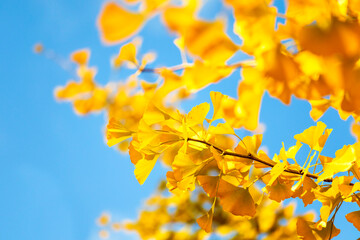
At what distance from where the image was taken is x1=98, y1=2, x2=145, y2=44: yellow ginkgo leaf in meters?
0.32

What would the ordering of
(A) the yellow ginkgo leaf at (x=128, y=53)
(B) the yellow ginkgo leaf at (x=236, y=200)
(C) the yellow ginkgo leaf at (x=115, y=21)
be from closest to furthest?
1. (C) the yellow ginkgo leaf at (x=115, y=21)
2. (A) the yellow ginkgo leaf at (x=128, y=53)
3. (B) the yellow ginkgo leaf at (x=236, y=200)

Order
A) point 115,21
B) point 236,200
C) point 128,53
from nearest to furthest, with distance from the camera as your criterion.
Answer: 1. point 115,21
2. point 128,53
3. point 236,200

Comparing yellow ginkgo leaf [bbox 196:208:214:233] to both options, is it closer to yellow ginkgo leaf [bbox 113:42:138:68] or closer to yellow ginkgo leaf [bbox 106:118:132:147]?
yellow ginkgo leaf [bbox 106:118:132:147]

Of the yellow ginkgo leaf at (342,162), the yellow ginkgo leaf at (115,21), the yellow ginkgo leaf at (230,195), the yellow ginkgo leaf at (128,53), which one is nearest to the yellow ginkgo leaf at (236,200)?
the yellow ginkgo leaf at (230,195)

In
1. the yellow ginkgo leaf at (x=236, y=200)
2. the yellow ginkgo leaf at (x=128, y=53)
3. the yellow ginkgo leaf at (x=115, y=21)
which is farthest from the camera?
the yellow ginkgo leaf at (x=236, y=200)

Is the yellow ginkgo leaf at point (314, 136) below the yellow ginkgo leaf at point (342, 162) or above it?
above

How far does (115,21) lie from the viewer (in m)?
0.32

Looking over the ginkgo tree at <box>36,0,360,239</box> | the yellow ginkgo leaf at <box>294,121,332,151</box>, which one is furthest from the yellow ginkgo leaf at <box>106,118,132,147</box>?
the yellow ginkgo leaf at <box>294,121,332,151</box>

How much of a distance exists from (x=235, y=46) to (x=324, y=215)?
474mm

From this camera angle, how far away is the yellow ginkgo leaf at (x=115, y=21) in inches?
12.5

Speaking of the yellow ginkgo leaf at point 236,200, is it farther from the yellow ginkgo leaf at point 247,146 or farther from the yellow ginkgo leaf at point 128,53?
the yellow ginkgo leaf at point 128,53

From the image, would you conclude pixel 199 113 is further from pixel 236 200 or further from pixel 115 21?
pixel 115 21

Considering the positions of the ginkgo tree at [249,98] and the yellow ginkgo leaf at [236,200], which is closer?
the ginkgo tree at [249,98]

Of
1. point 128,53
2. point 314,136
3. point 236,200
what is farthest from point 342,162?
point 128,53
